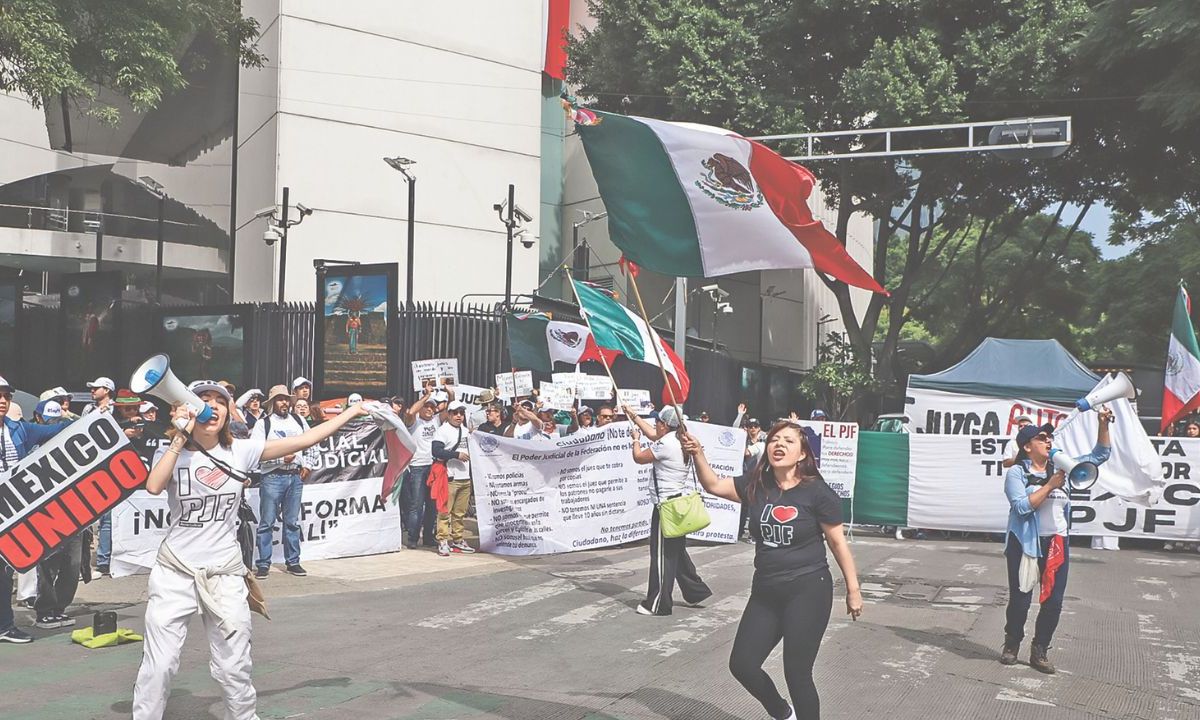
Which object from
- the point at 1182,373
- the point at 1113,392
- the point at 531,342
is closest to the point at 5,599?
the point at 1113,392

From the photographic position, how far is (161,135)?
40.3 m

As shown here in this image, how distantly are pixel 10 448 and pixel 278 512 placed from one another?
149 inches

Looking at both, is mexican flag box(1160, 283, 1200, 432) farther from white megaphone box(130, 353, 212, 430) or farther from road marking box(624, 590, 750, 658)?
white megaphone box(130, 353, 212, 430)

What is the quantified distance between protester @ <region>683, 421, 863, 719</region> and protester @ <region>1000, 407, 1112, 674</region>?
293cm

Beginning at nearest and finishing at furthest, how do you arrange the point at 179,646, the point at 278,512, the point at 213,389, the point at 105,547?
1. the point at 179,646
2. the point at 213,389
3. the point at 105,547
4. the point at 278,512

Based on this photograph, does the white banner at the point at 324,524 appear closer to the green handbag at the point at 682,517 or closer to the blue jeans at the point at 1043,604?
the green handbag at the point at 682,517

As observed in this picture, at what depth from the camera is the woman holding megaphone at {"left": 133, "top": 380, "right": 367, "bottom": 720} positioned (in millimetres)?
5656

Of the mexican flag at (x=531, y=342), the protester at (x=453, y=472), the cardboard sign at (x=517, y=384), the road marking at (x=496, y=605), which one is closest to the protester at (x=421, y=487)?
the protester at (x=453, y=472)

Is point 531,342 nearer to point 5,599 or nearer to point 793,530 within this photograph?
point 5,599

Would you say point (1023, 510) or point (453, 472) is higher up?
point (1023, 510)

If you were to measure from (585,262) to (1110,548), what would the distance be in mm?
17433

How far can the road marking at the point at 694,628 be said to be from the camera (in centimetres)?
852

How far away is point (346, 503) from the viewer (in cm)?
1373

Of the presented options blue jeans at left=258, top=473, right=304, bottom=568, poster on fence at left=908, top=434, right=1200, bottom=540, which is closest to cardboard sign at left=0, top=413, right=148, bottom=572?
blue jeans at left=258, top=473, right=304, bottom=568
